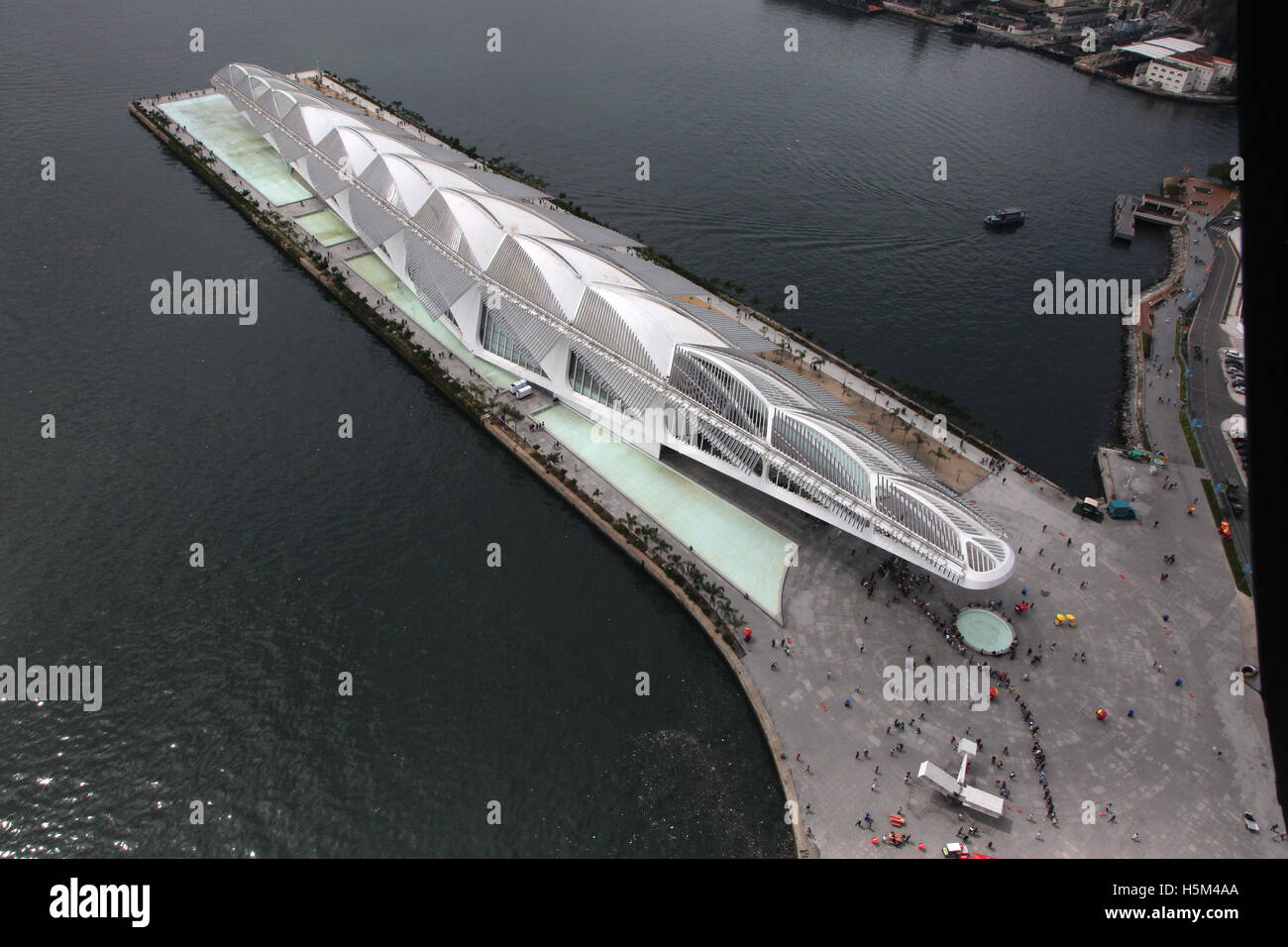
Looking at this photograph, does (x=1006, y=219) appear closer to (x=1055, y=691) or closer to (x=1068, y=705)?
(x=1055, y=691)

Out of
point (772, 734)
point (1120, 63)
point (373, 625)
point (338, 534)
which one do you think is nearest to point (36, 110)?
point (338, 534)

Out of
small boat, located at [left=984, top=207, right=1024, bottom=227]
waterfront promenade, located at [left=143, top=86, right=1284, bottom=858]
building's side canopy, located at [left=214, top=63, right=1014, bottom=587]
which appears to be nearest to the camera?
waterfront promenade, located at [left=143, top=86, right=1284, bottom=858]

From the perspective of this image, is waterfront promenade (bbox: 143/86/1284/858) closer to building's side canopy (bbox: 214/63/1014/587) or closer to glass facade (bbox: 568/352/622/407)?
building's side canopy (bbox: 214/63/1014/587)

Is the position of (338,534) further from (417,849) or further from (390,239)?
(390,239)

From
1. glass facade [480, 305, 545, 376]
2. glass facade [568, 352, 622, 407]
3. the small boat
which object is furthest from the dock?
glass facade [480, 305, 545, 376]

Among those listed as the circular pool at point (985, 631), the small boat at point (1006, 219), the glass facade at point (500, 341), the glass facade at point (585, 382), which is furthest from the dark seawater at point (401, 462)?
the circular pool at point (985, 631)

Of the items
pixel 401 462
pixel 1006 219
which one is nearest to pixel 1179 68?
pixel 1006 219

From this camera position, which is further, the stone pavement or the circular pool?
the circular pool
